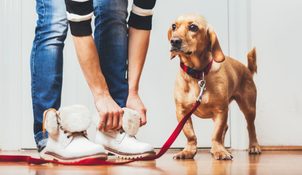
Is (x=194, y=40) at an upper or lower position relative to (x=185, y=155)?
upper

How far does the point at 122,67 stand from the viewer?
1604mm

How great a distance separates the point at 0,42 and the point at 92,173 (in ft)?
5.06

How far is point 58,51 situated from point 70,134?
0.26 meters

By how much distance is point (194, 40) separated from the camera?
1.73m

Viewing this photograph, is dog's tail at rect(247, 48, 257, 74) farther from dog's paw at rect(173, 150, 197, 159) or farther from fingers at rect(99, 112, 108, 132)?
fingers at rect(99, 112, 108, 132)

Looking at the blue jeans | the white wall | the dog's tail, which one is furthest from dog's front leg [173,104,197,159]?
the white wall

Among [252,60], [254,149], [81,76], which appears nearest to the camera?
[254,149]

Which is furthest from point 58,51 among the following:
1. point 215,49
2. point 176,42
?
point 215,49

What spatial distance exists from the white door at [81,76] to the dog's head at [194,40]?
2.17 feet

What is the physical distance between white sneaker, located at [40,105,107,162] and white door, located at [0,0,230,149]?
1.02m

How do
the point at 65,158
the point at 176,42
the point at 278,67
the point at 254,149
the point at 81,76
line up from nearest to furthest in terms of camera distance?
the point at 65,158, the point at 176,42, the point at 254,149, the point at 278,67, the point at 81,76

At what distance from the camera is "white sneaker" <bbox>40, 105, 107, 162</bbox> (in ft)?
4.48

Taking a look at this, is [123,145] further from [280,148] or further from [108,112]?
[280,148]

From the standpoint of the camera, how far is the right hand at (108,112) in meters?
1.41
